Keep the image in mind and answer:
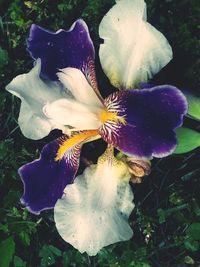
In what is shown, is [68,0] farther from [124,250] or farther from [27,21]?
[124,250]

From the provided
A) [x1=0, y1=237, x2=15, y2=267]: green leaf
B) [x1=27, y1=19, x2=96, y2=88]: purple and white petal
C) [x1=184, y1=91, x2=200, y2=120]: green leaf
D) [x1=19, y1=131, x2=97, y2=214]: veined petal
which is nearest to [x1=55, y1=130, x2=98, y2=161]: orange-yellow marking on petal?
[x1=19, y1=131, x2=97, y2=214]: veined petal

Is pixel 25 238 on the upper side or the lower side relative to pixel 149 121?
lower

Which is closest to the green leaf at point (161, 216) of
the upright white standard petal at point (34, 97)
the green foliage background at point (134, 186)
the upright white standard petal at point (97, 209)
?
the green foliage background at point (134, 186)

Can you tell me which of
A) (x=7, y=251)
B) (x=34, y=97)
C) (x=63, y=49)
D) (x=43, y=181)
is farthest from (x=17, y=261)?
(x=63, y=49)

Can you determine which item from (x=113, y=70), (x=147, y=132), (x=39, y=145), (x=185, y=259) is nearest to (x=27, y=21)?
(x=39, y=145)

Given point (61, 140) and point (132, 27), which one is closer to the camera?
point (132, 27)

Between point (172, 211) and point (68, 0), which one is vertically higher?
point (68, 0)

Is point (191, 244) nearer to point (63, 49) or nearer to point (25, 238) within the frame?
point (25, 238)
